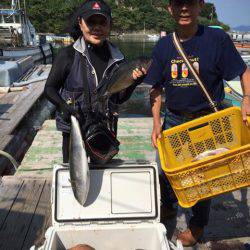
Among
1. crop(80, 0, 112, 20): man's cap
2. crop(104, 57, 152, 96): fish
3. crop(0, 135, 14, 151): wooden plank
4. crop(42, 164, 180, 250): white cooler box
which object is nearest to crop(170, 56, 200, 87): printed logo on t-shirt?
crop(104, 57, 152, 96): fish

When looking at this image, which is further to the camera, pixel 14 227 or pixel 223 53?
pixel 14 227

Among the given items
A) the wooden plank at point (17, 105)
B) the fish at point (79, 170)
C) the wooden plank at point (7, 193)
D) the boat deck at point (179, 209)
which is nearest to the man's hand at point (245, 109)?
the boat deck at point (179, 209)

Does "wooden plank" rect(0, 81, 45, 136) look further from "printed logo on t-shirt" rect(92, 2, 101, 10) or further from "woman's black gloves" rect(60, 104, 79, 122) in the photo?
"printed logo on t-shirt" rect(92, 2, 101, 10)

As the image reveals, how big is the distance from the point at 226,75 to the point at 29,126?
298 inches

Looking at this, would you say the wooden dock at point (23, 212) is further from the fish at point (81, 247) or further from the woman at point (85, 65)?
the woman at point (85, 65)

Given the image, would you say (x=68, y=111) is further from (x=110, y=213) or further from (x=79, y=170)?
(x=110, y=213)

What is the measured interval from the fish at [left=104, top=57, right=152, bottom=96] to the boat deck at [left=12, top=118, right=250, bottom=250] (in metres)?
1.71

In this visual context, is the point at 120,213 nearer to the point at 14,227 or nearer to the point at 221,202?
the point at 14,227

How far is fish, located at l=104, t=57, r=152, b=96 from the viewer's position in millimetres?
2865

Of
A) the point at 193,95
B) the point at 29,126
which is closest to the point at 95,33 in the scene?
the point at 193,95

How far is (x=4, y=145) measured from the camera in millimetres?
6684

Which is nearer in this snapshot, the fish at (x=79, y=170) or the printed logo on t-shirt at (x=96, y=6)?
the fish at (x=79, y=170)

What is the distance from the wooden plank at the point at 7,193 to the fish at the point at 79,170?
5.49 feet

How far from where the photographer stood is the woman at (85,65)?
3098mm
